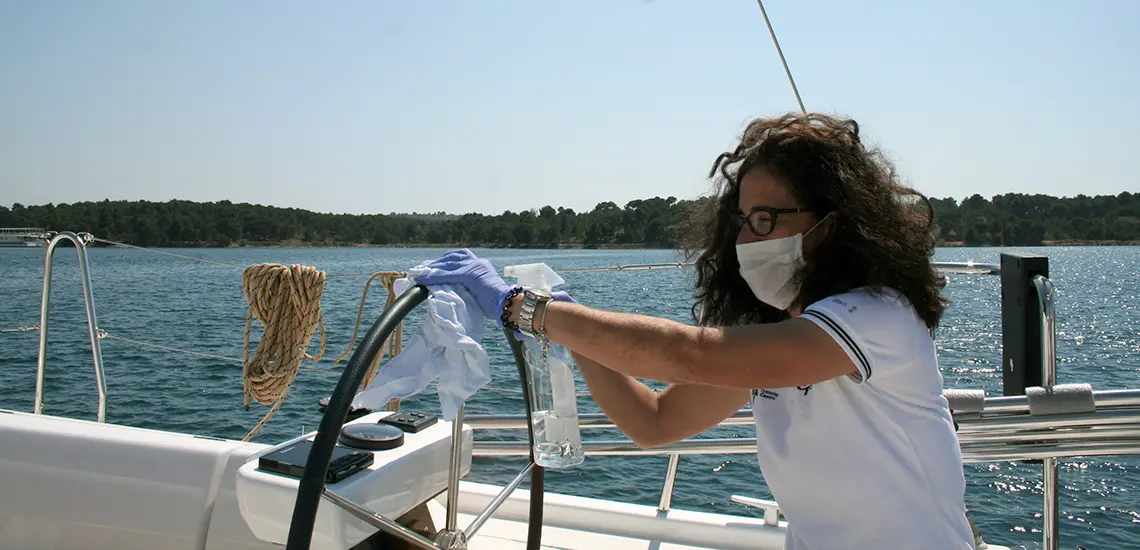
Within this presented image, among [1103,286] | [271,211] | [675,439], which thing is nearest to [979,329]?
[675,439]

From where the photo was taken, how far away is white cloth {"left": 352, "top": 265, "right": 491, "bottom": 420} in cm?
129

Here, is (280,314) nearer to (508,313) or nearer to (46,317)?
(46,317)

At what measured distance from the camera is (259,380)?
117 inches

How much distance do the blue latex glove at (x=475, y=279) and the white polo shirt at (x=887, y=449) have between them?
51 cm

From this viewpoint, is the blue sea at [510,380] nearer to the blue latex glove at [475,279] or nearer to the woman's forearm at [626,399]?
the woman's forearm at [626,399]

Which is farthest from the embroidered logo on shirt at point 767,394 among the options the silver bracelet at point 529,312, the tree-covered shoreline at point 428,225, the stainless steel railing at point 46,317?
the tree-covered shoreline at point 428,225

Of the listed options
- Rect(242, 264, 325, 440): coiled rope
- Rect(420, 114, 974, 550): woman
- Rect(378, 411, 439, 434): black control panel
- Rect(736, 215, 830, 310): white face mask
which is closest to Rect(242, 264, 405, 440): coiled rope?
Rect(242, 264, 325, 440): coiled rope

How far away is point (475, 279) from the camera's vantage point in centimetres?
138

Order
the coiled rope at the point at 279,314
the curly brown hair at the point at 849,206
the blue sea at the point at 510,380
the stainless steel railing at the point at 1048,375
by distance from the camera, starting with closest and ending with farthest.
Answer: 1. the curly brown hair at the point at 849,206
2. the stainless steel railing at the point at 1048,375
3. the coiled rope at the point at 279,314
4. the blue sea at the point at 510,380

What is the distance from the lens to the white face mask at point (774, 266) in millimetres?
1298

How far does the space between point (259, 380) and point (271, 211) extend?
3453 centimetres

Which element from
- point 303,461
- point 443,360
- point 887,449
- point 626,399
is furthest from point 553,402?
point 887,449

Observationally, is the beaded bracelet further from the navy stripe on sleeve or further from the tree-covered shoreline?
the tree-covered shoreline

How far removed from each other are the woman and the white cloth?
50 mm
